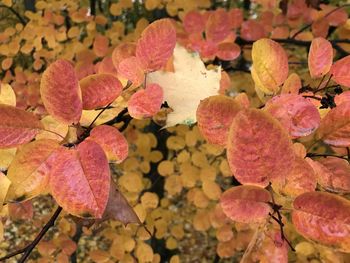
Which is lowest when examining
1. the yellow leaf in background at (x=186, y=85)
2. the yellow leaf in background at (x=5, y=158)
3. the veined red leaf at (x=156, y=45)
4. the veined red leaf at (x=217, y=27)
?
the veined red leaf at (x=217, y=27)

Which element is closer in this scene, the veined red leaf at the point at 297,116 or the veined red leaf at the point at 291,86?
the veined red leaf at the point at 297,116

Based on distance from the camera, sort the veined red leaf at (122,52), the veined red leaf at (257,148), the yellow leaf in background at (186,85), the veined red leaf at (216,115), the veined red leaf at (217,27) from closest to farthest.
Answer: the veined red leaf at (257,148) → the veined red leaf at (216,115) → the yellow leaf in background at (186,85) → the veined red leaf at (122,52) → the veined red leaf at (217,27)

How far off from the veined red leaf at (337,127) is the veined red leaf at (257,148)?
15 cm

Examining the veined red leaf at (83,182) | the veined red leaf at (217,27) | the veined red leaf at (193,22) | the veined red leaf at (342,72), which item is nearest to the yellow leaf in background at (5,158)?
the veined red leaf at (83,182)

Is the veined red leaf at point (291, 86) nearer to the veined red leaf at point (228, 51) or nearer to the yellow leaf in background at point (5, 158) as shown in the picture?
the yellow leaf in background at point (5, 158)

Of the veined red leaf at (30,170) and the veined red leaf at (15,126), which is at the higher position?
the veined red leaf at (15,126)

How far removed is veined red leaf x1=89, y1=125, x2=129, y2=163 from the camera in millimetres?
680

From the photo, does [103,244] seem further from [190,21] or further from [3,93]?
[3,93]

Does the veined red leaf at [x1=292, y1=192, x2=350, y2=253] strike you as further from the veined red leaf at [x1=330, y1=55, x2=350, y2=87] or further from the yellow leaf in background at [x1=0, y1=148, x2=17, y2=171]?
the yellow leaf in background at [x1=0, y1=148, x2=17, y2=171]

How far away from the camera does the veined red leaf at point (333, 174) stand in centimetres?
69

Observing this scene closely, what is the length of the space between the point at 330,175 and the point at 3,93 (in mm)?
641

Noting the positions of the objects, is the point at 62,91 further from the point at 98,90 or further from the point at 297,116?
the point at 297,116

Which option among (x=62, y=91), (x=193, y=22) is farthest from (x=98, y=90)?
(x=193, y=22)

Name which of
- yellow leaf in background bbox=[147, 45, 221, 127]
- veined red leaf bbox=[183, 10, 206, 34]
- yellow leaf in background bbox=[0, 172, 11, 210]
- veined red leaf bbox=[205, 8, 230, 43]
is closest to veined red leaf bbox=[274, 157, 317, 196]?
yellow leaf in background bbox=[147, 45, 221, 127]
